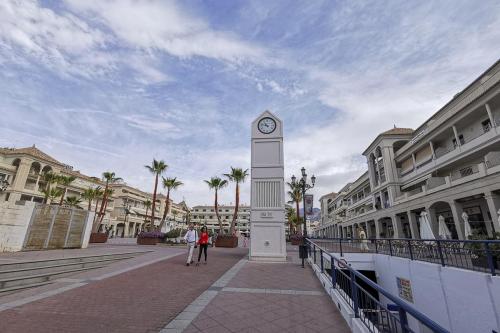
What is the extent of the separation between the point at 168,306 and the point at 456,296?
907 cm

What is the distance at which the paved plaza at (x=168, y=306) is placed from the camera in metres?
4.02

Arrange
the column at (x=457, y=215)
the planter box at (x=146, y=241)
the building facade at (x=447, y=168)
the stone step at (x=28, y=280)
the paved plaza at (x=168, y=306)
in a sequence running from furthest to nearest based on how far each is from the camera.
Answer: the planter box at (x=146, y=241) < the column at (x=457, y=215) < the building facade at (x=447, y=168) < the stone step at (x=28, y=280) < the paved plaza at (x=168, y=306)

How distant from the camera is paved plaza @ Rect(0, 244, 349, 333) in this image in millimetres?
4016

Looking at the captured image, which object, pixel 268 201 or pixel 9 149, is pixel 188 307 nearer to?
pixel 268 201

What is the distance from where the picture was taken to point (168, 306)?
498 centimetres

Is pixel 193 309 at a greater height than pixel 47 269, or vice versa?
pixel 47 269

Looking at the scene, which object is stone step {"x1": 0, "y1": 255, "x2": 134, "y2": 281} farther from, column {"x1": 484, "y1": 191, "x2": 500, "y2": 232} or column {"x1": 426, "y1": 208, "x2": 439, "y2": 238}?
column {"x1": 426, "y1": 208, "x2": 439, "y2": 238}

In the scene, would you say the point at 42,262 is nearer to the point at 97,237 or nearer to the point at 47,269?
the point at 47,269

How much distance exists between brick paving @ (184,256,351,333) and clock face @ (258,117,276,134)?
935cm

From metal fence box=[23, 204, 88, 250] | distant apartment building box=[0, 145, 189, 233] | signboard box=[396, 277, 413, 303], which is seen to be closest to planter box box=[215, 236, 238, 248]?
metal fence box=[23, 204, 88, 250]

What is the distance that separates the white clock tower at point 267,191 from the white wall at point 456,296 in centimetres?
599

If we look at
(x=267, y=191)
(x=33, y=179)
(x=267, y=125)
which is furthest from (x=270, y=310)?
(x=33, y=179)

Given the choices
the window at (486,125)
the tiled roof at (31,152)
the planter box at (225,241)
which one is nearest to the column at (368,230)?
the window at (486,125)

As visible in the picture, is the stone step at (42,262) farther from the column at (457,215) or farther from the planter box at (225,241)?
the column at (457,215)
